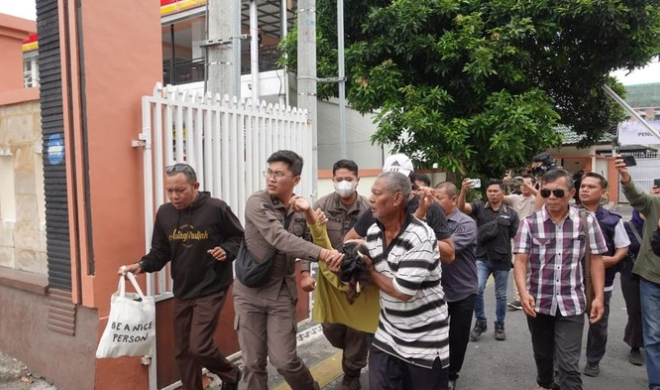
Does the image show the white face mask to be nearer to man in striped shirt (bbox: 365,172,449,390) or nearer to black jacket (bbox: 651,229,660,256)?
man in striped shirt (bbox: 365,172,449,390)

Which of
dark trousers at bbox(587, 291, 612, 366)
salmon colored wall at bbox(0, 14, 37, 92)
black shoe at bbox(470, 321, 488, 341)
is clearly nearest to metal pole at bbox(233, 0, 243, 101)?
salmon colored wall at bbox(0, 14, 37, 92)

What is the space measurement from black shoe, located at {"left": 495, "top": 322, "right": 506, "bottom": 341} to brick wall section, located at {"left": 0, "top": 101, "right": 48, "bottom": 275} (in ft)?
14.3

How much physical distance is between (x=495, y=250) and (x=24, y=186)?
4.62 metres

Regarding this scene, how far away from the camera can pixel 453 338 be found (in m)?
3.72

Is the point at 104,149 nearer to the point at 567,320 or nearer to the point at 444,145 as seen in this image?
the point at 567,320

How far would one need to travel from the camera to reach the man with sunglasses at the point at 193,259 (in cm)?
333

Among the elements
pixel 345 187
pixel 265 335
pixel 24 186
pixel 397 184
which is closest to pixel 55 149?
pixel 24 186

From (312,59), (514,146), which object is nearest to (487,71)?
(514,146)

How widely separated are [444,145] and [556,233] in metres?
4.07

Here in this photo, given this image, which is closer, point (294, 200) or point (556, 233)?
point (294, 200)

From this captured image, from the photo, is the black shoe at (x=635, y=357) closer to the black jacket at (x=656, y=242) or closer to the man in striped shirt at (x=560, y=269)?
the black jacket at (x=656, y=242)

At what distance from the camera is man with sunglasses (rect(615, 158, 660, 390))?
11.9 ft

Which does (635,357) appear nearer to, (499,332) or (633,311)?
(633,311)

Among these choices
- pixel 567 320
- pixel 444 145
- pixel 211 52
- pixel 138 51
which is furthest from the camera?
pixel 444 145
